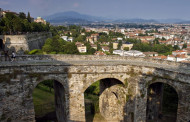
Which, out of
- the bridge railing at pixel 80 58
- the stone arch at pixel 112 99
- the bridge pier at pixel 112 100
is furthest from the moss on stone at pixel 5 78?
the bridge pier at pixel 112 100

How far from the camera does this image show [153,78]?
1456cm

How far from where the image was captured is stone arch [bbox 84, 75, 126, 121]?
53.7 ft

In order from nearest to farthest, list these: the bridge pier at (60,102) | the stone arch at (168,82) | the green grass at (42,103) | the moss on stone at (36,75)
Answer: the stone arch at (168,82), the moss on stone at (36,75), the bridge pier at (60,102), the green grass at (42,103)

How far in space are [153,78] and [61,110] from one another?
9236mm

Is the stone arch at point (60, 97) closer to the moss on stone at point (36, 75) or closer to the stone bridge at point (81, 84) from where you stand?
the stone bridge at point (81, 84)

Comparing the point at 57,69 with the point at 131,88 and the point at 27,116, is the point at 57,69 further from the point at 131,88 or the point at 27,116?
the point at 131,88

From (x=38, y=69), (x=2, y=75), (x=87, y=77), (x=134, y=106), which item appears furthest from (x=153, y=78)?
(x=2, y=75)

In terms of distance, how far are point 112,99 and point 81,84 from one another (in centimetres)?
491

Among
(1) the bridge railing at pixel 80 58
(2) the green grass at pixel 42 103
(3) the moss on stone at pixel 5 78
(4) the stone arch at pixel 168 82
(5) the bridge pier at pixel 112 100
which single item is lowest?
(2) the green grass at pixel 42 103

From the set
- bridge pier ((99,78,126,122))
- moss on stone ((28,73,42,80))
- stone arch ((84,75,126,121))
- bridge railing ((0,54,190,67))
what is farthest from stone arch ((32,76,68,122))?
bridge pier ((99,78,126,122))

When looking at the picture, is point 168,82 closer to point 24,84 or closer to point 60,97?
point 60,97

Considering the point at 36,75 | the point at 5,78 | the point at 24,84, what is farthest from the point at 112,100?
the point at 5,78

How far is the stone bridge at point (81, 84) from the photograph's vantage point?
13211 millimetres

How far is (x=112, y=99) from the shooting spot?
58.3 feet
